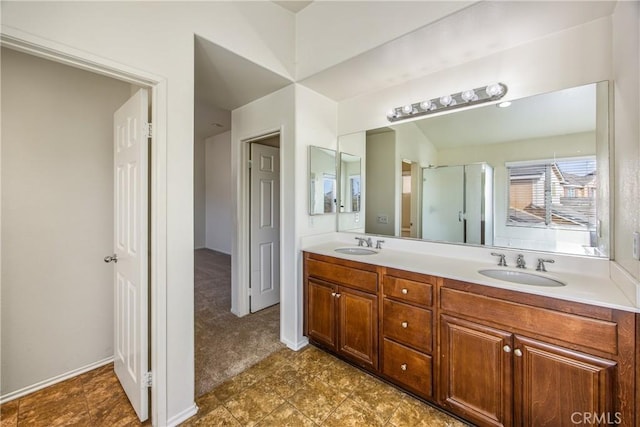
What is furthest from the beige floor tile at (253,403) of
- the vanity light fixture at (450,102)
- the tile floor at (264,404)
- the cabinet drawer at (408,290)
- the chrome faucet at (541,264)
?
the vanity light fixture at (450,102)

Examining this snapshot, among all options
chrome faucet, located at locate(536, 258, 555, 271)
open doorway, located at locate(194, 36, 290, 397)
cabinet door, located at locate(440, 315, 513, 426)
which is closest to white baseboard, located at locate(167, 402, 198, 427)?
open doorway, located at locate(194, 36, 290, 397)

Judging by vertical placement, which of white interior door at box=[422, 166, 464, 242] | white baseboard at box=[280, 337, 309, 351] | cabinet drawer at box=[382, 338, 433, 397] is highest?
white interior door at box=[422, 166, 464, 242]

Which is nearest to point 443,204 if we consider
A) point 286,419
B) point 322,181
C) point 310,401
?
point 322,181

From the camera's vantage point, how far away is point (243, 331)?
2686mm

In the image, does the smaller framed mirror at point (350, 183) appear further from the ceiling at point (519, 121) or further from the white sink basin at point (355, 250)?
the ceiling at point (519, 121)

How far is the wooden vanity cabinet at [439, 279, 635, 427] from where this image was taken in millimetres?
1113

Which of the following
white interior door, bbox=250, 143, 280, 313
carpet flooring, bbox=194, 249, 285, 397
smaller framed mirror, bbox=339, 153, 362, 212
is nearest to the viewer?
carpet flooring, bbox=194, 249, 285, 397

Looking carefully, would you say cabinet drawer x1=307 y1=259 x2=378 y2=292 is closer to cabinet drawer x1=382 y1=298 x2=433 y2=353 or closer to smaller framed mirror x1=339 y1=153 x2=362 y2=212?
cabinet drawer x1=382 y1=298 x2=433 y2=353

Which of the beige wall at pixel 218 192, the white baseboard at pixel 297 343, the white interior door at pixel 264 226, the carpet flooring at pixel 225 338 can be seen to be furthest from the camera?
the beige wall at pixel 218 192

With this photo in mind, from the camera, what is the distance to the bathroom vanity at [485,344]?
1.12 metres

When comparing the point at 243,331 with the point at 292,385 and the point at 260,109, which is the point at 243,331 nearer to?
the point at 292,385

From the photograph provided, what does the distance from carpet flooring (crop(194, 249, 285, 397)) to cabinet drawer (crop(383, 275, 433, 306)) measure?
4.16 ft

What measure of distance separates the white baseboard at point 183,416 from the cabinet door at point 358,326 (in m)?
1.09

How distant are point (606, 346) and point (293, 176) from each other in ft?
7.15
